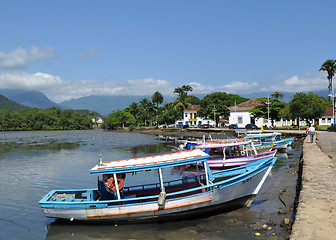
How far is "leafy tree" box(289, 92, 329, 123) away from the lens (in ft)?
167

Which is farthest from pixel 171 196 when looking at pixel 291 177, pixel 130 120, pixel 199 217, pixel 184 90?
pixel 184 90

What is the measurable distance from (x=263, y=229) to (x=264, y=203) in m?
3.47

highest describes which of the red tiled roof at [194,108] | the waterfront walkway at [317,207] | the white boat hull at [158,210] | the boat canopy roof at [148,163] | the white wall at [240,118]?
the red tiled roof at [194,108]

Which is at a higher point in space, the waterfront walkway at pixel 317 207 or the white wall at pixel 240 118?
the white wall at pixel 240 118

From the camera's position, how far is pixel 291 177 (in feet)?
62.0

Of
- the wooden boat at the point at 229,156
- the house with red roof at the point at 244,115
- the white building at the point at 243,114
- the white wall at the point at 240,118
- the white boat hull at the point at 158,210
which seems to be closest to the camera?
the white boat hull at the point at 158,210

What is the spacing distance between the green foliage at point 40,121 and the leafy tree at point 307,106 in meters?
106

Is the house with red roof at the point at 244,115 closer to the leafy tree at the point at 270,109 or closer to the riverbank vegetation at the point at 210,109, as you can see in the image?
the riverbank vegetation at the point at 210,109

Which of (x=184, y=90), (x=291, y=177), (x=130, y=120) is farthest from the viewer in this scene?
(x=184, y=90)

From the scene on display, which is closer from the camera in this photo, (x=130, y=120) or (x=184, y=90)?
(x=130, y=120)

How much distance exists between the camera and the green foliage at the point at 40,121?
4892 inches

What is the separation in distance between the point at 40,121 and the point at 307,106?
111657mm

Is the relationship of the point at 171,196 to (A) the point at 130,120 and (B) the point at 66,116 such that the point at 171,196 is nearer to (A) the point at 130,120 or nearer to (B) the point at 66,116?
(A) the point at 130,120

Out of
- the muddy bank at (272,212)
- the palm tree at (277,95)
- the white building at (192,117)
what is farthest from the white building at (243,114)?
the muddy bank at (272,212)
